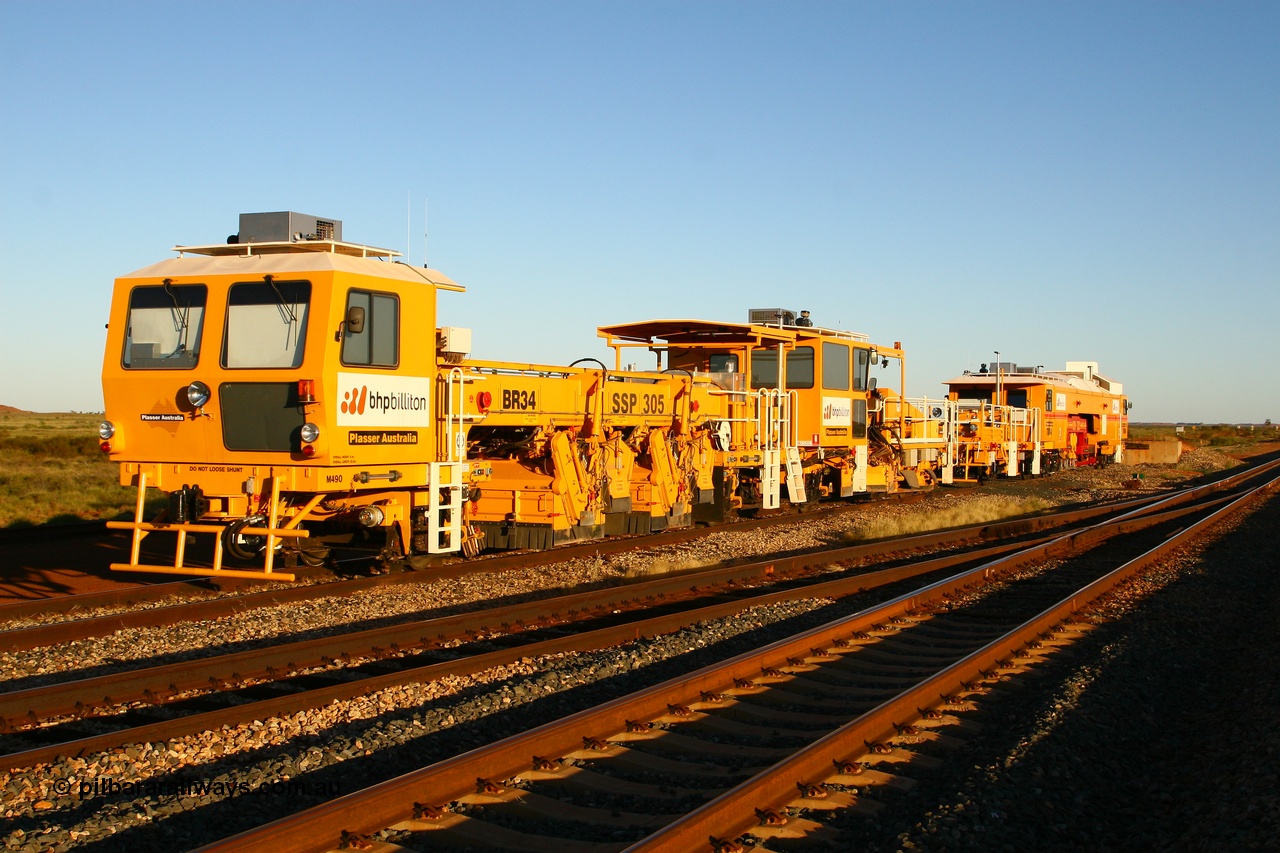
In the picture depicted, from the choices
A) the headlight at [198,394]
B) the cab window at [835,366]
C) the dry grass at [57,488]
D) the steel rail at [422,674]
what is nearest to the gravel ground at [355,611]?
the steel rail at [422,674]

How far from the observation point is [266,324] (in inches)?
412

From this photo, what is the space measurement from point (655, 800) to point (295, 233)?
7999 millimetres

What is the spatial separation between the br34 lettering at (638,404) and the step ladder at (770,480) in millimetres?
3445

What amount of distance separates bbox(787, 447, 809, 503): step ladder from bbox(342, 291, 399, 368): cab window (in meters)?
9.80

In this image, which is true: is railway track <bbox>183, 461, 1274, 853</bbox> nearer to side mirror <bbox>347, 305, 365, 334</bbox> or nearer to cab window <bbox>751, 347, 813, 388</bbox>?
side mirror <bbox>347, 305, 365, 334</bbox>

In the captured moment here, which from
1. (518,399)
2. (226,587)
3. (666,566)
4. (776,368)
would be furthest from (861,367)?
(226,587)

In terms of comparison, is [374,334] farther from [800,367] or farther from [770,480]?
[800,367]

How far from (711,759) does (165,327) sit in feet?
25.2

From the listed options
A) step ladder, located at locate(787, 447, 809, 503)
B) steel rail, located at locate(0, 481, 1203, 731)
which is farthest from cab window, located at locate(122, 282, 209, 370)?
step ladder, located at locate(787, 447, 809, 503)

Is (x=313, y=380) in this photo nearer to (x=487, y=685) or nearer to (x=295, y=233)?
(x=295, y=233)

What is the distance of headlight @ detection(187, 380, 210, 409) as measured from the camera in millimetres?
10453

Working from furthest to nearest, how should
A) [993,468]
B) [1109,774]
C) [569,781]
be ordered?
[993,468]
[1109,774]
[569,781]

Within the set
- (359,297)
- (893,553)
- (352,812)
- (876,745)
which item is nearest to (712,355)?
(893,553)

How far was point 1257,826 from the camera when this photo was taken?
15.5 ft
